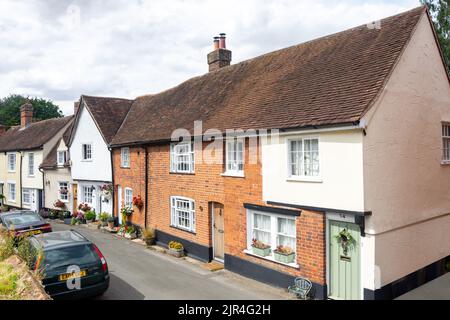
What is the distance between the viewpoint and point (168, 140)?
16.0 metres

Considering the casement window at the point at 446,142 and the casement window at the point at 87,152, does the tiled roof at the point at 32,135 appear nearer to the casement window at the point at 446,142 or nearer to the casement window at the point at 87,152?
the casement window at the point at 87,152

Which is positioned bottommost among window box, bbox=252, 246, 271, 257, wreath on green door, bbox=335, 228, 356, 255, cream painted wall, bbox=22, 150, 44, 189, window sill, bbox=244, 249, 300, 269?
window sill, bbox=244, 249, 300, 269

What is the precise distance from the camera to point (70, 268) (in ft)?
29.7

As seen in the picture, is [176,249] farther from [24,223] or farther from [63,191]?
[63,191]

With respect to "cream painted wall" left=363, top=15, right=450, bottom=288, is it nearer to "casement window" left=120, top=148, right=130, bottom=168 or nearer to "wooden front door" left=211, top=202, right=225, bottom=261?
"wooden front door" left=211, top=202, right=225, bottom=261

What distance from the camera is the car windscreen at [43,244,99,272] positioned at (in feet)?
29.5

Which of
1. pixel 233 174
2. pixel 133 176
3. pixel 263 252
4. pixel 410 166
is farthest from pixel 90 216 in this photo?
pixel 410 166

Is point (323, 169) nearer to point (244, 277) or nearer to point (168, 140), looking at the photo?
point (244, 277)

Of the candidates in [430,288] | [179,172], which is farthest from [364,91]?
[179,172]

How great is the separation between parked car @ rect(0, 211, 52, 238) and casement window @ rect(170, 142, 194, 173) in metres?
6.02

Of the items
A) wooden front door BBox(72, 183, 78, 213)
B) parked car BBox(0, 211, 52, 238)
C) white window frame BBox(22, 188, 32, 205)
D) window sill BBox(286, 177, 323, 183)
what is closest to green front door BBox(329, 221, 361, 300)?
window sill BBox(286, 177, 323, 183)

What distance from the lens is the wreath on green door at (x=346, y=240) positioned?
30.9 ft
